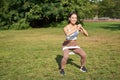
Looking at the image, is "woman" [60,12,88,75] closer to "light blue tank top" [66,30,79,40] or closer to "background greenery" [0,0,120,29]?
"light blue tank top" [66,30,79,40]

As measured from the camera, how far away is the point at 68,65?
8.72m

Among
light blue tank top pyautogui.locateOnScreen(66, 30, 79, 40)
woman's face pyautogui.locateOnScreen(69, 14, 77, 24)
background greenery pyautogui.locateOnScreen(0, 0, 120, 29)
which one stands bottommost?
background greenery pyautogui.locateOnScreen(0, 0, 120, 29)

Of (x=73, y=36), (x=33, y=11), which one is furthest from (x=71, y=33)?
(x=33, y=11)

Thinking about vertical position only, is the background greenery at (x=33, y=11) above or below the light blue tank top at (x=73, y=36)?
below

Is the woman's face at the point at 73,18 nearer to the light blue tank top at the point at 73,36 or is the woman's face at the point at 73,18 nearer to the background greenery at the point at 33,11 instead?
the light blue tank top at the point at 73,36

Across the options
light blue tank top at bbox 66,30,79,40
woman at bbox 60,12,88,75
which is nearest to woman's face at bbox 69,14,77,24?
woman at bbox 60,12,88,75

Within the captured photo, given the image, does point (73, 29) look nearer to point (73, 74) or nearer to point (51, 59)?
point (73, 74)

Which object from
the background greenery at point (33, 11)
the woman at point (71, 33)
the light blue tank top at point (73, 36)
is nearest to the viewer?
the woman at point (71, 33)

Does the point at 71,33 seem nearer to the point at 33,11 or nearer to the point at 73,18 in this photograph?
the point at 73,18

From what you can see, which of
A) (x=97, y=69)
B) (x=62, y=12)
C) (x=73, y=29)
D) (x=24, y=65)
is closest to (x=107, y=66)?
(x=97, y=69)

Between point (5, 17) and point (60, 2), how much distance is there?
341 inches

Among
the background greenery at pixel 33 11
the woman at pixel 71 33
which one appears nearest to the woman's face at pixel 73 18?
the woman at pixel 71 33

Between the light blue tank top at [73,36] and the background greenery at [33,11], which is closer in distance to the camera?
the light blue tank top at [73,36]

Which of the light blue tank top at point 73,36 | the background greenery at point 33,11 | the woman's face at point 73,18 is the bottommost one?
the background greenery at point 33,11
